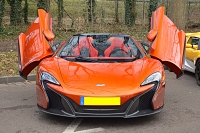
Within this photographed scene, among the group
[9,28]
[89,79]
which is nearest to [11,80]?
[89,79]

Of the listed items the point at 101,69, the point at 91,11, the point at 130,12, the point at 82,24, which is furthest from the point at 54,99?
the point at 130,12

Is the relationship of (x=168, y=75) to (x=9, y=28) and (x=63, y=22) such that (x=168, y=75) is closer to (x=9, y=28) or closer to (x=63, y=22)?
(x=63, y=22)

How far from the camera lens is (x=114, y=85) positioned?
173 inches

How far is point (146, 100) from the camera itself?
173 inches

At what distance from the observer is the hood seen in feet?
14.1

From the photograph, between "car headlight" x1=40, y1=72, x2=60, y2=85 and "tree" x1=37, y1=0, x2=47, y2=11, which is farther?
"tree" x1=37, y1=0, x2=47, y2=11

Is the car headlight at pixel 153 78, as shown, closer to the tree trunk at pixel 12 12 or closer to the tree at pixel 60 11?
the tree at pixel 60 11

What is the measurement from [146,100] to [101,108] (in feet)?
2.17

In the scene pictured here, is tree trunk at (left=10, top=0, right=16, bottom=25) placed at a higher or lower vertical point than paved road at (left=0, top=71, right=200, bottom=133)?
higher

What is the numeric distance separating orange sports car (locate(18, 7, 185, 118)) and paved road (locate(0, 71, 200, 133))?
231 mm

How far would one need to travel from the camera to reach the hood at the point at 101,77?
14.1ft

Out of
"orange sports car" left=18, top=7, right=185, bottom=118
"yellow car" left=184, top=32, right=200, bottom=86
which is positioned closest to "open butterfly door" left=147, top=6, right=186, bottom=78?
"orange sports car" left=18, top=7, right=185, bottom=118

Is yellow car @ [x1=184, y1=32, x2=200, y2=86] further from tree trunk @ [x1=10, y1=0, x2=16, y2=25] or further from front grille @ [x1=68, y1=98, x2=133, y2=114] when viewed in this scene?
tree trunk @ [x1=10, y1=0, x2=16, y2=25]

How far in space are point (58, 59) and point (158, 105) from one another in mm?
1807
